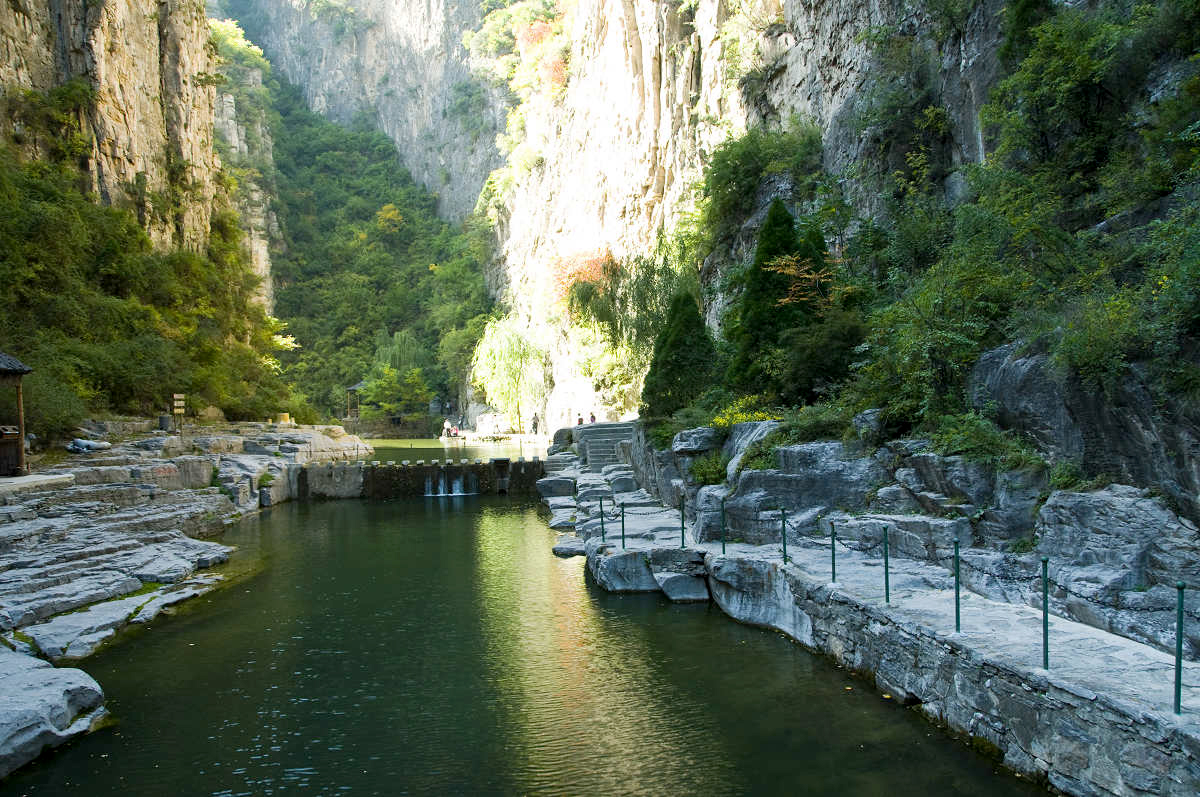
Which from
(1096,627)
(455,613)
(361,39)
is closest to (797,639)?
(1096,627)

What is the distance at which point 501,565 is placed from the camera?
16.9 m

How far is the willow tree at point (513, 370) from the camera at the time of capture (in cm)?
5075

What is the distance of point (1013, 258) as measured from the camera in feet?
41.7

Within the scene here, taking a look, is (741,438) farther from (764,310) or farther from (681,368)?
(681,368)

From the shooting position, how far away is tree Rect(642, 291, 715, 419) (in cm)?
2039

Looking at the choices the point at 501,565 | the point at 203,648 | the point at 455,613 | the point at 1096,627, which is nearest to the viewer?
the point at 1096,627

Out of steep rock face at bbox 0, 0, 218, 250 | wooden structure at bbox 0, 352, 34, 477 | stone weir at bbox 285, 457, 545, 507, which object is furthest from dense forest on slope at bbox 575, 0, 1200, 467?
steep rock face at bbox 0, 0, 218, 250

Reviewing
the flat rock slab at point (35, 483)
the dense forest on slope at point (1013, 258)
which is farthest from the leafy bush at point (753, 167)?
the flat rock slab at point (35, 483)

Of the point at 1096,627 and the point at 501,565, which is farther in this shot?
the point at 501,565

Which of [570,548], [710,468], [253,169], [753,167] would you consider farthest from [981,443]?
[253,169]

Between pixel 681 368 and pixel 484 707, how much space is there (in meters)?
12.6

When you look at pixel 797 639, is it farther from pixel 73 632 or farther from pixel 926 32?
pixel 926 32

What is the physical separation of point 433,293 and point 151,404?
44.6 m

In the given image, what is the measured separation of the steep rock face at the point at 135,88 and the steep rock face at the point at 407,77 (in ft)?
120
